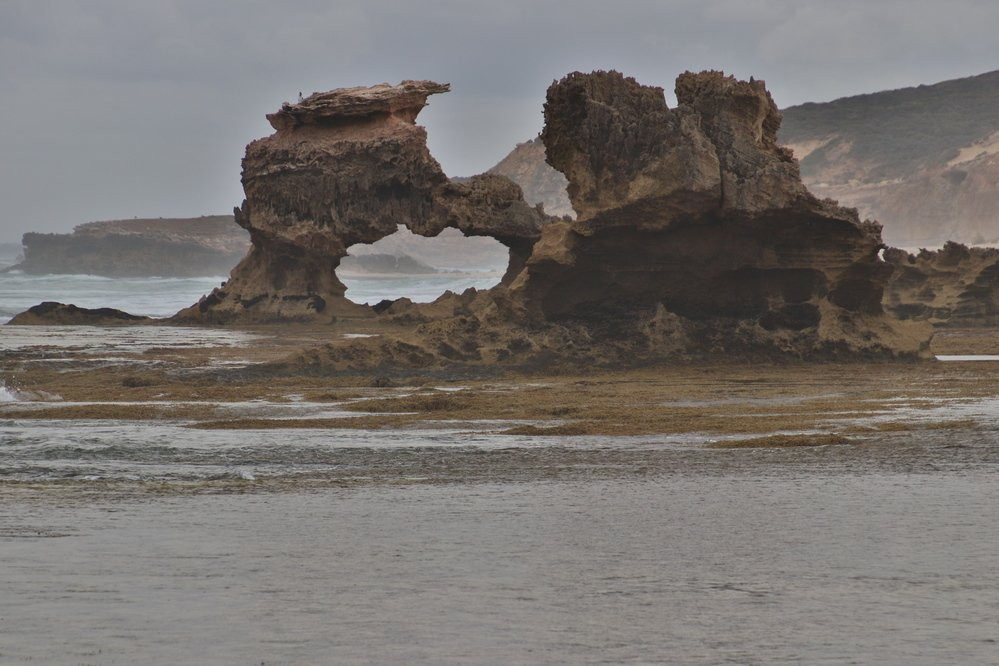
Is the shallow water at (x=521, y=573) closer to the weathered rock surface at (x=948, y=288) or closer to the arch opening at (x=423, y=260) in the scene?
the weathered rock surface at (x=948, y=288)

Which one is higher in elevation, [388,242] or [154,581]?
[388,242]

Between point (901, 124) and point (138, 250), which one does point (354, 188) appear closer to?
point (138, 250)

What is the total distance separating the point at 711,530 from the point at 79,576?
280 cm

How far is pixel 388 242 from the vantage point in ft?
629

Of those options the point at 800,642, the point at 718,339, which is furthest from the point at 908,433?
the point at 718,339

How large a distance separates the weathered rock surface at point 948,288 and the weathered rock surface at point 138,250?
89.9 m

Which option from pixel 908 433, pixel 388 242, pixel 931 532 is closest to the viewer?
pixel 931 532

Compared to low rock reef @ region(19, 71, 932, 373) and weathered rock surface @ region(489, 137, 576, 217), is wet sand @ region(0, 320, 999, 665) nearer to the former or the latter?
low rock reef @ region(19, 71, 932, 373)

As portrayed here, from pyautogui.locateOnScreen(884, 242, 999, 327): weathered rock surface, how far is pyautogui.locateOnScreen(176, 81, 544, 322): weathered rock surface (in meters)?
9.33

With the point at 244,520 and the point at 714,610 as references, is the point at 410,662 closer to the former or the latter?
the point at 714,610

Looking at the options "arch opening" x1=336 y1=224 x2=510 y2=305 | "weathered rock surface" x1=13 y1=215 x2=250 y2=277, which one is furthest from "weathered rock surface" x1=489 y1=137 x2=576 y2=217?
"weathered rock surface" x1=13 y1=215 x2=250 y2=277

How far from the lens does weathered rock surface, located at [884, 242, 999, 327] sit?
1169 inches

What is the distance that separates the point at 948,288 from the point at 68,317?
22.1 meters

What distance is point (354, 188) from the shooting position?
120 feet
